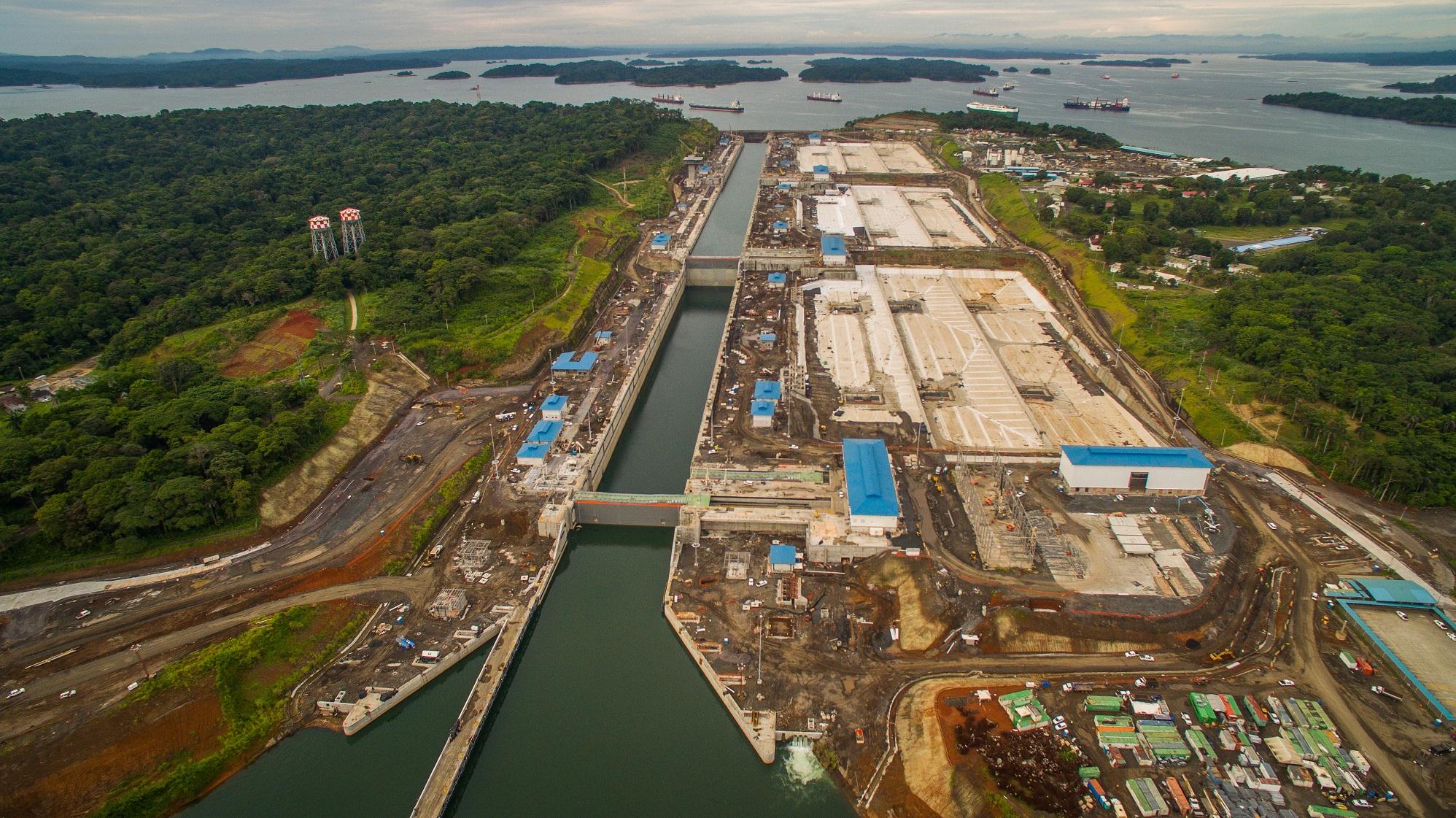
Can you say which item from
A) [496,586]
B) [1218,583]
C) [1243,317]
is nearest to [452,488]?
[496,586]

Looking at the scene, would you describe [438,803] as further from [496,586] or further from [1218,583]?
[1218,583]

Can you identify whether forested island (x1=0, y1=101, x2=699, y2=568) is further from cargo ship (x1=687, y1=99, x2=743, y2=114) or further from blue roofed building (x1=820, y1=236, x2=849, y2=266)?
cargo ship (x1=687, y1=99, x2=743, y2=114)

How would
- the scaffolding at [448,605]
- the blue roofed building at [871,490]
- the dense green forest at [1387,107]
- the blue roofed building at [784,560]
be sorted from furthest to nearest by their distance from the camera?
1. the dense green forest at [1387,107]
2. the blue roofed building at [871,490]
3. the blue roofed building at [784,560]
4. the scaffolding at [448,605]

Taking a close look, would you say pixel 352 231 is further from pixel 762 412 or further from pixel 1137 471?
pixel 1137 471

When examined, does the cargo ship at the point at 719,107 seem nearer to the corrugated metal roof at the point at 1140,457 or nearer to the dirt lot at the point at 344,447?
the dirt lot at the point at 344,447

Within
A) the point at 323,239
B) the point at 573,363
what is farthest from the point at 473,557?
the point at 323,239

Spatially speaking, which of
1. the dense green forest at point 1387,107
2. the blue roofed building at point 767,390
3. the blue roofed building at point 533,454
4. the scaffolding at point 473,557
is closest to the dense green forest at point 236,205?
the blue roofed building at point 533,454
